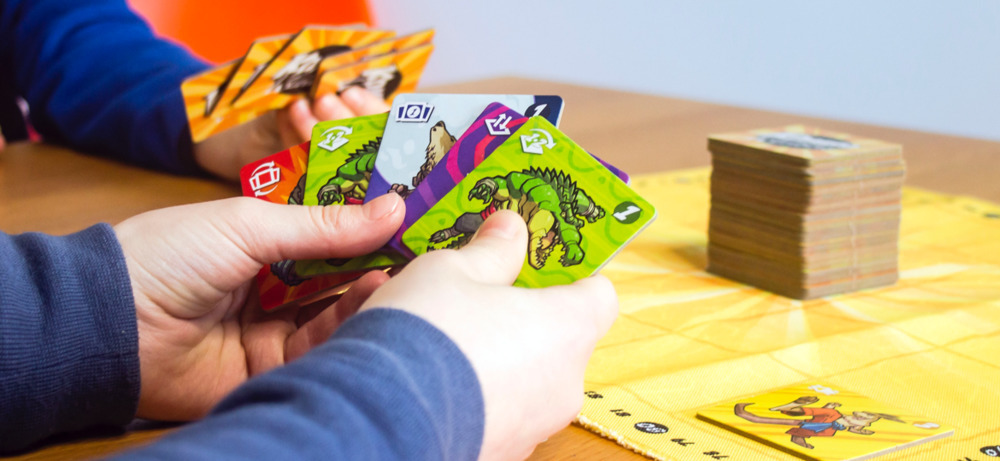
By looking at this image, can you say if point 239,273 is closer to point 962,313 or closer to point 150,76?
point 962,313

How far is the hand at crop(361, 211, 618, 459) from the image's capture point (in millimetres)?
527

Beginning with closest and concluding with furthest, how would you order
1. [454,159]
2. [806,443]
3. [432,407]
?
[432,407] → [806,443] → [454,159]

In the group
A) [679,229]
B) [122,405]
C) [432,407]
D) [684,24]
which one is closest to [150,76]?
[679,229]

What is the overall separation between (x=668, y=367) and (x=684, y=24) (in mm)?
2713

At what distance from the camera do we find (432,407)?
475 millimetres

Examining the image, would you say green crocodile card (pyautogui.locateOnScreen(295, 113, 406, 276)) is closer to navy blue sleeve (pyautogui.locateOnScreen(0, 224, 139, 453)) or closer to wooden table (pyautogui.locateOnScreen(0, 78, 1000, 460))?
navy blue sleeve (pyautogui.locateOnScreen(0, 224, 139, 453))

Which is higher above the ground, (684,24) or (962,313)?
(684,24)

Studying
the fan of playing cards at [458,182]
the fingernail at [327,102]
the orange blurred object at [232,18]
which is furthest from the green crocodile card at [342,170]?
the orange blurred object at [232,18]

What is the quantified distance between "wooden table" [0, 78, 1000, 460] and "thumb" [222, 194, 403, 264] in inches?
26.4

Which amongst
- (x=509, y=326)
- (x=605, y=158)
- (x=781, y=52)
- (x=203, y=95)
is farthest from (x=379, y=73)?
(x=781, y=52)

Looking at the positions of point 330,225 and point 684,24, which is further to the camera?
point 684,24

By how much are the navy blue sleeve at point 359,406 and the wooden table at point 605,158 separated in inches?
36.1

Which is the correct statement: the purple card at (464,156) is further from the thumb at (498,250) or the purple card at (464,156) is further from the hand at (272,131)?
the hand at (272,131)

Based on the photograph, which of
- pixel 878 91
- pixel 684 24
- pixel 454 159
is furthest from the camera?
pixel 684 24
